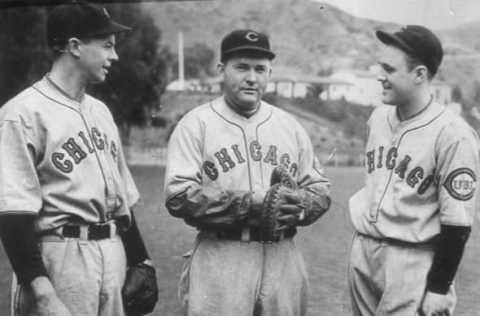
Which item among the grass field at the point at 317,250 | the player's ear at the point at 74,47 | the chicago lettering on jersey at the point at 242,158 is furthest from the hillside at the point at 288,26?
the player's ear at the point at 74,47

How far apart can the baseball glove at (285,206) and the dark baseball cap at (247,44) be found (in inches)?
18.1

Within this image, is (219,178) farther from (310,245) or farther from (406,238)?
(310,245)

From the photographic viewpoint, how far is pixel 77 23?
2.07 meters

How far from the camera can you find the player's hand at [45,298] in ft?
6.04

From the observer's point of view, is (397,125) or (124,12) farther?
(124,12)

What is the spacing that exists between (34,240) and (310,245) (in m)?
1.66

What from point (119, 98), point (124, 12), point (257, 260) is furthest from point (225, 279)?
point (124, 12)

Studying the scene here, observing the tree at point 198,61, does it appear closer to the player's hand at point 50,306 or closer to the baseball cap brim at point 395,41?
the baseball cap brim at point 395,41

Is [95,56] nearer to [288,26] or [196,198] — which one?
[196,198]

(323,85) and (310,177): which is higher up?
(323,85)

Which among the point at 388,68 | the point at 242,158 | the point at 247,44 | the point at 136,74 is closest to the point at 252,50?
the point at 247,44

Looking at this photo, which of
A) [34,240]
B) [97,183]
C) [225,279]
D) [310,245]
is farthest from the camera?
[310,245]

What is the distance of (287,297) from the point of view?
220cm

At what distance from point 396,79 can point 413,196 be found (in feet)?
1.49
